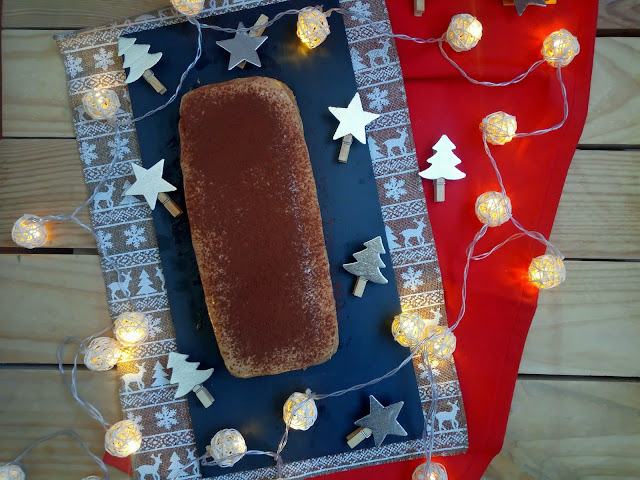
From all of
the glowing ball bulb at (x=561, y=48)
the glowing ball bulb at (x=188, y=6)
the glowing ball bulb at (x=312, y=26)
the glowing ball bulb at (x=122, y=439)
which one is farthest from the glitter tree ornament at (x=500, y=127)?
the glowing ball bulb at (x=122, y=439)

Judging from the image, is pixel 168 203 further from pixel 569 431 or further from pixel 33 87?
pixel 569 431

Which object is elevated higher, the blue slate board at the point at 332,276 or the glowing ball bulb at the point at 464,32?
the glowing ball bulb at the point at 464,32

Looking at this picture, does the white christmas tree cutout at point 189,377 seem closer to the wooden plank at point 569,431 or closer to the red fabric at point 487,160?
the red fabric at point 487,160

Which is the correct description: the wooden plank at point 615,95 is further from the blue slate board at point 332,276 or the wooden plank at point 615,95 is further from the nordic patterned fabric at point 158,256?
the blue slate board at point 332,276

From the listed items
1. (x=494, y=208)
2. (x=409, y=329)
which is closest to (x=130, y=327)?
(x=409, y=329)

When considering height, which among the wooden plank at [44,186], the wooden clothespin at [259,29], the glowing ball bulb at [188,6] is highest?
the glowing ball bulb at [188,6]

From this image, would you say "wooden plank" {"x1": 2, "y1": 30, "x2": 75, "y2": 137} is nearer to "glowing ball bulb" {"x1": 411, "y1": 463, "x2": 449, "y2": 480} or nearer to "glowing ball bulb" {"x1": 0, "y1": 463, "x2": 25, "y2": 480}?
"glowing ball bulb" {"x1": 0, "y1": 463, "x2": 25, "y2": 480}

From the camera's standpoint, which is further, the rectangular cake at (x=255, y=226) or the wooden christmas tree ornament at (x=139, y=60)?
the wooden christmas tree ornament at (x=139, y=60)

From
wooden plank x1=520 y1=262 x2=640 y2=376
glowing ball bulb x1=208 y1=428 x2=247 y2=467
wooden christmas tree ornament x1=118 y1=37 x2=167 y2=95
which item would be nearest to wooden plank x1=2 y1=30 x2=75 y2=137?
Result: wooden christmas tree ornament x1=118 y1=37 x2=167 y2=95
